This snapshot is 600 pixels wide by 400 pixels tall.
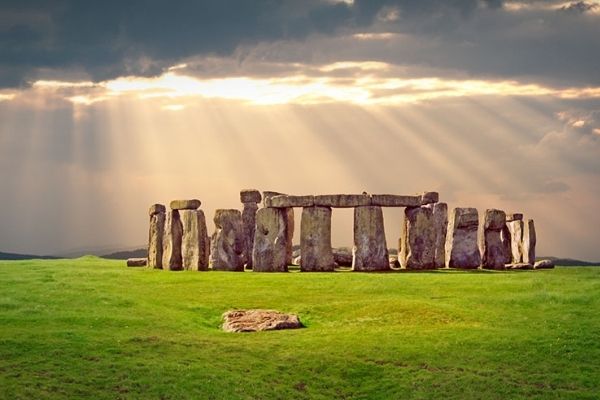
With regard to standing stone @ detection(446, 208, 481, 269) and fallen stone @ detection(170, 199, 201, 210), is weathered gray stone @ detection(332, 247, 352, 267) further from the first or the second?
fallen stone @ detection(170, 199, 201, 210)

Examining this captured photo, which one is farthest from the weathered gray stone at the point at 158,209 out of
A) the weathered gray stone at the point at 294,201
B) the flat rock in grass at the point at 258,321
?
the flat rock in grass at the point at 258,321

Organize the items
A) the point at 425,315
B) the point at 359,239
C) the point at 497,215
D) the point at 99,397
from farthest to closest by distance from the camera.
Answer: the point at 497,215 < the point at 359,239 < the point at 425,315 < the point at 99,397

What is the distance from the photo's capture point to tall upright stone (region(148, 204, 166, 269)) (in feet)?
179

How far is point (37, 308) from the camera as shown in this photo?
3203 cm

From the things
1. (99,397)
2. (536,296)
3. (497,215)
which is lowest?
(99,397)

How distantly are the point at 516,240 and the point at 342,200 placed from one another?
16705 millimetres

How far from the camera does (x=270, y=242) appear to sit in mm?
50062

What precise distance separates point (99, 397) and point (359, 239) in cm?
2726

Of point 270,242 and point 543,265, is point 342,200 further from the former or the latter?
point 543,265

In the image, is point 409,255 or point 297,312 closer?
point 297,312

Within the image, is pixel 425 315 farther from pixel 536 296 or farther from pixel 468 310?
pixel 536 296

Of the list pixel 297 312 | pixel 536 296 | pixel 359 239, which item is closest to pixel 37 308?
pixel 297 312

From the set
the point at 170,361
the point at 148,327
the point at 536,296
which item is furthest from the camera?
the point at 536,296

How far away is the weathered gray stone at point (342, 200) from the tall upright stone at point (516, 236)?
15.4m
